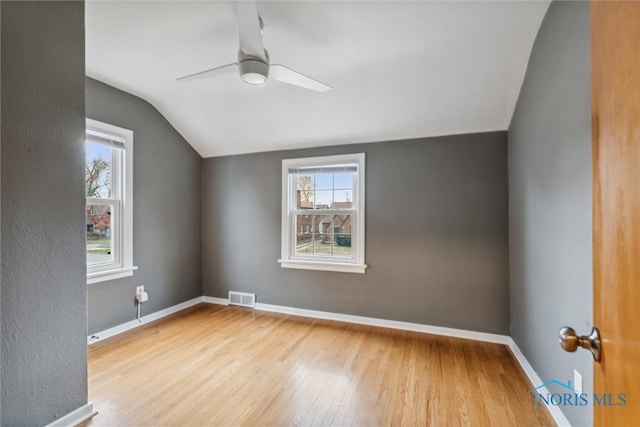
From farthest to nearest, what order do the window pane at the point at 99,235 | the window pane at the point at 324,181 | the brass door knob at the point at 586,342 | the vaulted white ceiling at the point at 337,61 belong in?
the window pane at the point at 324,181
the window pane at the point at 99,235
the vaulted white ceiling at the point at 337,61
the brass door knob at the point at 586,342

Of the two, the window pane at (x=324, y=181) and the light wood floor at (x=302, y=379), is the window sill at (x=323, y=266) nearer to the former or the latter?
the light wood floor at (x=302, y=379)

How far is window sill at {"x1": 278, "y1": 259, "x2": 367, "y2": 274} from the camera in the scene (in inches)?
130

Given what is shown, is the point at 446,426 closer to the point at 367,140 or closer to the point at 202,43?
the point at 367,140

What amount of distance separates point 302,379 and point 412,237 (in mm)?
1789

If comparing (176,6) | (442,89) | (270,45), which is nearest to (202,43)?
(176,6)

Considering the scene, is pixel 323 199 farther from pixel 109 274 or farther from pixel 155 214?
pixel 109 274

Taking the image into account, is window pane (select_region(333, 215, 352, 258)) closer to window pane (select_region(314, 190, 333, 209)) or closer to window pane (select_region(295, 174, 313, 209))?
window pane (select_region(314, 190, 333, 209))

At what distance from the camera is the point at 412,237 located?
311 centimetres

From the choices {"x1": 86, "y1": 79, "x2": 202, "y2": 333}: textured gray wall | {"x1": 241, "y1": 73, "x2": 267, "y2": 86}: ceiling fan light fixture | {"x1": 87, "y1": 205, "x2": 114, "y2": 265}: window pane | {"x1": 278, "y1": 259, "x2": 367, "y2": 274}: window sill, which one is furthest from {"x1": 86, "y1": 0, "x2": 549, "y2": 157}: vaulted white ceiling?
{"x1": 278, "y1": 259, "x2": 367, "y2": 274}: window sill

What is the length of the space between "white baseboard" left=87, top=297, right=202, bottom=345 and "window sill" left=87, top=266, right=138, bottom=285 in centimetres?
51

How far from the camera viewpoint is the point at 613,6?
23.6 inches

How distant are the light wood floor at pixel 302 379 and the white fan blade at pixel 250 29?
2231mm

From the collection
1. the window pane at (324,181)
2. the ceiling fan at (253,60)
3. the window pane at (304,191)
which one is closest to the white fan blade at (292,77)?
the ceiling fan at (253,60)

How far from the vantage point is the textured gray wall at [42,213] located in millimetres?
1418
